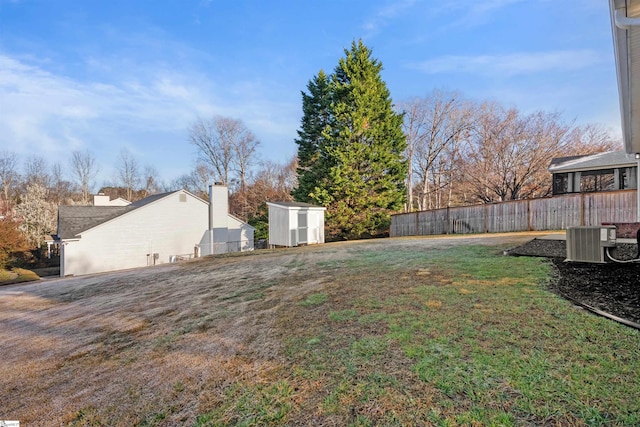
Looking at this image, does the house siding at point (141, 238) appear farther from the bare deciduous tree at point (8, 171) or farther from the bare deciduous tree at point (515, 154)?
the bare deciduous tree at point (8, 171)

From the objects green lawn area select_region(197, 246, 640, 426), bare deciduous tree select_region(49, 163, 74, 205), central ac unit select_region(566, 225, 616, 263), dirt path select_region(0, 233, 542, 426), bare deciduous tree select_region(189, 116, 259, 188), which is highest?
bare deciduous tree select_region(189, 116, 259, 188)

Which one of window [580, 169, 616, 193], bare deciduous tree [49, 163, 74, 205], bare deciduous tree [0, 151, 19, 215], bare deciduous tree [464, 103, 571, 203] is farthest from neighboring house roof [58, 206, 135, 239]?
window [580, 169, 616, 193]

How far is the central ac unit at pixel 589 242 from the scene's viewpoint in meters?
4.79

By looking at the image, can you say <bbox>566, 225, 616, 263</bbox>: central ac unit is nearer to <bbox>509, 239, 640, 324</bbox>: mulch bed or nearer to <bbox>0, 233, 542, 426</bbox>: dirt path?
<bbox>509, 239, 640, 324</bbox>: mulch bed

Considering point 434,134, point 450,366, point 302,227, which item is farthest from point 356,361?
point 434,134

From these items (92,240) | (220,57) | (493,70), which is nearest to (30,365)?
(92,240)

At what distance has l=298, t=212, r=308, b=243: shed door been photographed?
47.3 feet

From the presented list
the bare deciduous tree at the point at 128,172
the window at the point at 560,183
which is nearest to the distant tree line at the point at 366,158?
the bare deciduous tree at the point at 128,172

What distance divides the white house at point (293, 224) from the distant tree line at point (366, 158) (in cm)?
315

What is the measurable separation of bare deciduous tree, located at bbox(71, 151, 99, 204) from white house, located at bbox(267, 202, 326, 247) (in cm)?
3078

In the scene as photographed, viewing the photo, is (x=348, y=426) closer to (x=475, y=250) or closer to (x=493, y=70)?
(x=475, y=250)

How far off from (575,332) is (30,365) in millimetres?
5645

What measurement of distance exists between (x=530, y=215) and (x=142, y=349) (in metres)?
15.6

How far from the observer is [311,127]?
2148cm
